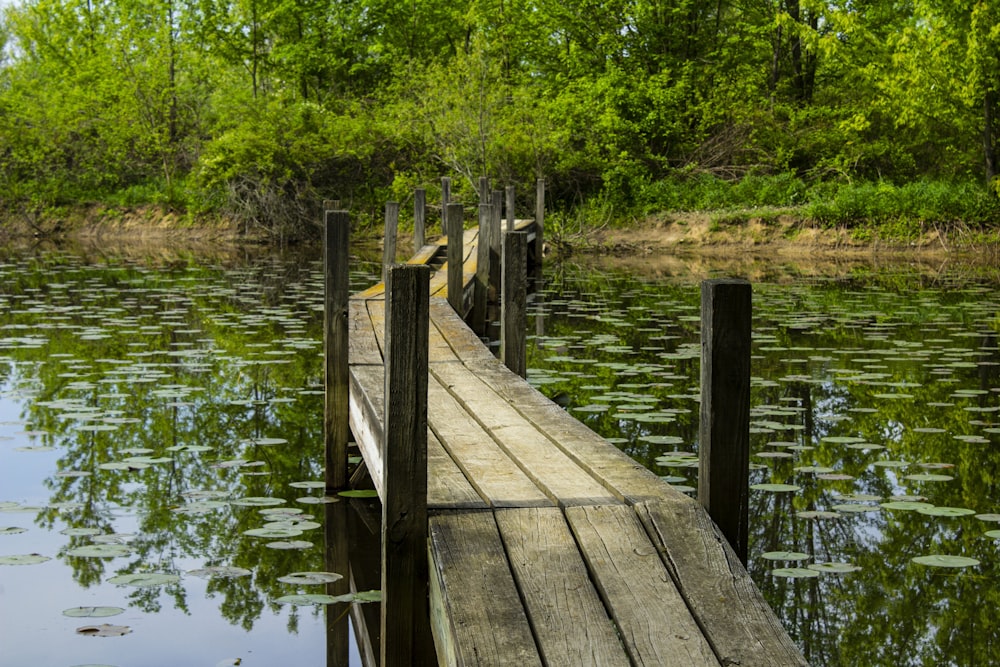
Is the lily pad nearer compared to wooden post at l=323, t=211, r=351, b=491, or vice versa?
the lily pad

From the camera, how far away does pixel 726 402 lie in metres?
3.11

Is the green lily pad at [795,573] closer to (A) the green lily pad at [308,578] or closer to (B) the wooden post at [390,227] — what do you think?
(A) the green lily pad at [308,578]

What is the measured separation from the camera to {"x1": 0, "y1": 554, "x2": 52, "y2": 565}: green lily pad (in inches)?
165

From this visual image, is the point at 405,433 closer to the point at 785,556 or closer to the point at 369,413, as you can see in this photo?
the point at 369,413

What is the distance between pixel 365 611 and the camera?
12.8 ft

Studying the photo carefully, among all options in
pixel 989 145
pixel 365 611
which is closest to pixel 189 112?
pixel 989 145

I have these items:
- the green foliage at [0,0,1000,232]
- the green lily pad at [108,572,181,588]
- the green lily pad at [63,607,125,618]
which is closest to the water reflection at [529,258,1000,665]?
the green lily pad at [108,572,181,588]

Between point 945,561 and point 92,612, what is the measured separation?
3.08 m

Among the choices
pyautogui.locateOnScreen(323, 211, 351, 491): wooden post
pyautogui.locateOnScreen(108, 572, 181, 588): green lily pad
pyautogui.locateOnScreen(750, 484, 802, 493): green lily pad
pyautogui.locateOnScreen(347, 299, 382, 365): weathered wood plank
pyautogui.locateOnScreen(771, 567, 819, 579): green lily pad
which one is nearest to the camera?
pyautogui.locateOnScreen(108, 572, 181, 588): green lily pad

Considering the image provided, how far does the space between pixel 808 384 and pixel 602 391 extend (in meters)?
1.55

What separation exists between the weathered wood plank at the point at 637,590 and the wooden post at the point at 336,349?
2.40 meters

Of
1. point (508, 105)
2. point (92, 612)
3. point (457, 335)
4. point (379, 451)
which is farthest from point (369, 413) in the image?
point (508, 105)

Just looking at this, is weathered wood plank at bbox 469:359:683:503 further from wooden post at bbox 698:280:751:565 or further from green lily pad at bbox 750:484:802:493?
green lily pad at bbox 750:484:802:493

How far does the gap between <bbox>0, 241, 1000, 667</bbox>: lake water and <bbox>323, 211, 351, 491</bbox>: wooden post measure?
25 centimetres
